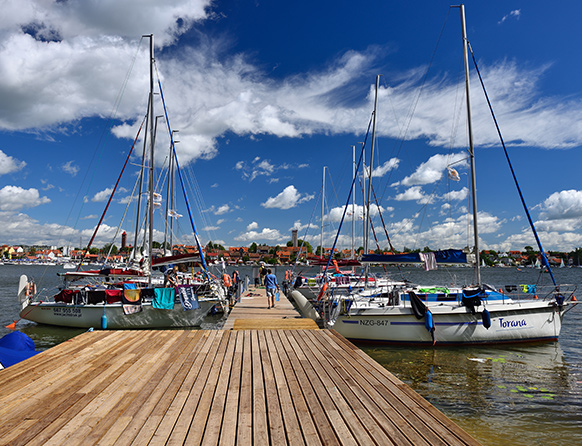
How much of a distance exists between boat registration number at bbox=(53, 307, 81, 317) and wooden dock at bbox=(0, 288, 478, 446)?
1311 centimetres

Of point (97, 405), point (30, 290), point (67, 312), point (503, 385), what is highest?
point (30, 290)

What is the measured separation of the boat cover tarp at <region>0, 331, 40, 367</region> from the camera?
735 cm

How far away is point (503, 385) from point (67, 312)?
18221 millimetres

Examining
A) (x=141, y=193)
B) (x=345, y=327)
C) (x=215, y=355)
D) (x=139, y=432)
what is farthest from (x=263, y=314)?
(x=141, y=193)

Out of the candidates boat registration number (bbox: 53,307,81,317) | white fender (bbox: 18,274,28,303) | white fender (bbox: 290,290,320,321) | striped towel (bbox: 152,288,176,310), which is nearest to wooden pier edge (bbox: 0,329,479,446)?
white fender (bbox: 290,290,320,321)

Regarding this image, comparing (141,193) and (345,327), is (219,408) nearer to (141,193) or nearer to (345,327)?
(345,327)

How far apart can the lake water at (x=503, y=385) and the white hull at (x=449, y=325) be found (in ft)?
1.24

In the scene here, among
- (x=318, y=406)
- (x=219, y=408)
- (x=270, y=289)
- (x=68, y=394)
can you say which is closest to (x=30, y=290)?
(x=270, y=289)

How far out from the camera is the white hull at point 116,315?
17172mm

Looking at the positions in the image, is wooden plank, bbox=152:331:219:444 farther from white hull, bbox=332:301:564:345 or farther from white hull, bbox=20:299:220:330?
white hull, bbox=20:299:220:330

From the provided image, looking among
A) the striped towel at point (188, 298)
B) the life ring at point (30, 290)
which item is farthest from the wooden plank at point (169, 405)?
the life ring at point (30, 290)

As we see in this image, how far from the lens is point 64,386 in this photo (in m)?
4.61

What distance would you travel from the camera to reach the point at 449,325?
46.7ft

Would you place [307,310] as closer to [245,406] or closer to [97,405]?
[245,406]
